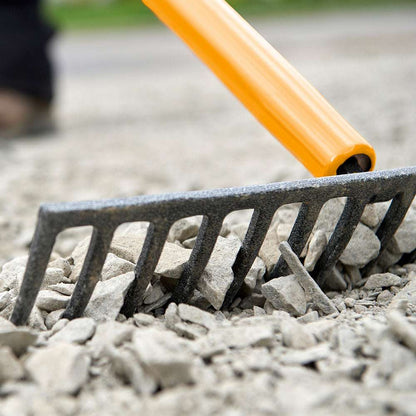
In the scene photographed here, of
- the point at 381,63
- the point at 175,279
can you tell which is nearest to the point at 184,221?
the point at 175,279

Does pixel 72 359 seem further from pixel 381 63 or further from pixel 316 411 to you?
pixel 381 63

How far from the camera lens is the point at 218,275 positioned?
142 centimetres

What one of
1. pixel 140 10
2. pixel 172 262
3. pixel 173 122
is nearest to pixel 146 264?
pixel 172 262

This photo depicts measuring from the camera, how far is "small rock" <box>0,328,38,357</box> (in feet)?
3.81

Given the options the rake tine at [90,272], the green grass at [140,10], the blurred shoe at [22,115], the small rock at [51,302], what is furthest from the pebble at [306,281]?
the green grass at [140,10]

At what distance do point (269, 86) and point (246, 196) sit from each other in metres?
0.43

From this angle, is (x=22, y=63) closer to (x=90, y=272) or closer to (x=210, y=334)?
(x=90, y=272)

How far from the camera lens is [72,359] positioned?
1092 mm

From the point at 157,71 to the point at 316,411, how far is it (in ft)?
22.7

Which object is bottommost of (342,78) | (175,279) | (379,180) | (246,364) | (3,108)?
(3,108)

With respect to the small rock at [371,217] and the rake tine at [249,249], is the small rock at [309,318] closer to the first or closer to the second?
the rake tine at [249,249]

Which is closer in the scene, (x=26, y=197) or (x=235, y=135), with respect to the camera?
(x=26, y=197)

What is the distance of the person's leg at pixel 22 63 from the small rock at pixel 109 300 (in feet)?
10.7

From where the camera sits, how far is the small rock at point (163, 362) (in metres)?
1.04
